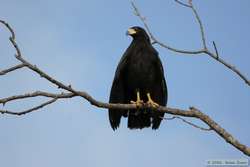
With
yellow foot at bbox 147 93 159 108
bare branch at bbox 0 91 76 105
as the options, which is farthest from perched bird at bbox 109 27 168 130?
bare branch at bbox 0 91 76 105

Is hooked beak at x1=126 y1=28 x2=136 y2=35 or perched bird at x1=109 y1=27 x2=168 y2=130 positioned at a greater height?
hooked beak at x1=126 y1=28 x2=136 y2=35

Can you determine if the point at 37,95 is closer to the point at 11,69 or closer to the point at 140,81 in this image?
the point at 11,69

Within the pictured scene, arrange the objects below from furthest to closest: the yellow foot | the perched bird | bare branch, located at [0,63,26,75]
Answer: the perched bird, the yellow foot, bare branch, located at [0,63,26,75]

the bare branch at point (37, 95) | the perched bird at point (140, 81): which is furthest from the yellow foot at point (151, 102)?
the bare branch at point (37, 95)

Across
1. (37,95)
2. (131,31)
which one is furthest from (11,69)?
(131,31)

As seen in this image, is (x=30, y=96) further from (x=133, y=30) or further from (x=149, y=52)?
(x=133, y=30)

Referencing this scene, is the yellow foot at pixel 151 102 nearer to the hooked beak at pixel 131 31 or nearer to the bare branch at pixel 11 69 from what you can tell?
the hooked beak at pixel 131 31

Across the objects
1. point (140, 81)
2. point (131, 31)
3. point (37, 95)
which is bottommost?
point (37, 95)

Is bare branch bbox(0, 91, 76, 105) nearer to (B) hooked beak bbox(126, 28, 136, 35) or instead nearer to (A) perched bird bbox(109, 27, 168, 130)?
(A) perched bird bbox(109, 27, 168, 130)

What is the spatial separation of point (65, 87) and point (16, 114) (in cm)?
54

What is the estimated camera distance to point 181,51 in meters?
5.27

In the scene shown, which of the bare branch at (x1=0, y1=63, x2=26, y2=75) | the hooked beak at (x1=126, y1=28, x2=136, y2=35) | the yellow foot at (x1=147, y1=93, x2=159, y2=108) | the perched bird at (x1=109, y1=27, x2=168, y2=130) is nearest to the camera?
the bare branch at (x1=0, y1=63, x2=26, y2=75)

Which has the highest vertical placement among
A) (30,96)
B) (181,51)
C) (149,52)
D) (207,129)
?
(149,52)

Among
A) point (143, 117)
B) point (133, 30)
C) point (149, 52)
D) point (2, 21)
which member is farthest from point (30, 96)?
point (133, 30)
